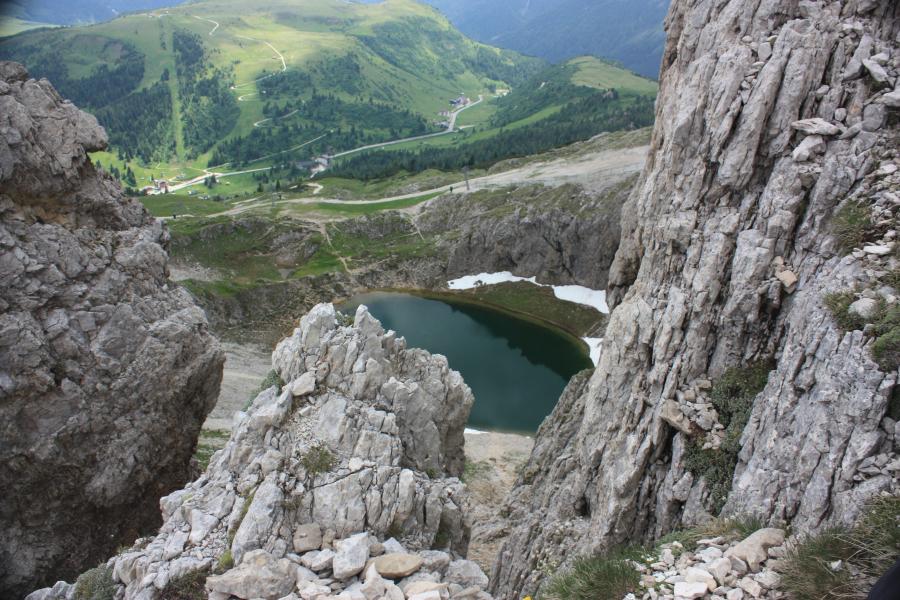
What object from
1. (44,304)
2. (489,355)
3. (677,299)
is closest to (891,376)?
(677,299)

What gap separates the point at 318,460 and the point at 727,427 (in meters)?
15.8

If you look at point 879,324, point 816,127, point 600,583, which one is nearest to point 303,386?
point 600,583

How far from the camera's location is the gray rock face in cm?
3155

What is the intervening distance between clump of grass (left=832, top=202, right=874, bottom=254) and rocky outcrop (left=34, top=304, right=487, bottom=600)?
16.5m

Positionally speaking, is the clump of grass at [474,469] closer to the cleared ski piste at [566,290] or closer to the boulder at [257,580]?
the cleared ski piste at [566,290]

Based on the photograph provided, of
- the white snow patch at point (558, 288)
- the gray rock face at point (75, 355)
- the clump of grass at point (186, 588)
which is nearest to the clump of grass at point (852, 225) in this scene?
the clump of grass at point (186, 588)

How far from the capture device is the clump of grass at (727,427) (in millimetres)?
18594

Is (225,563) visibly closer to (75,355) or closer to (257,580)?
(257,580)

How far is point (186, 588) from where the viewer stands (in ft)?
56.9

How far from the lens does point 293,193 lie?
166500mm

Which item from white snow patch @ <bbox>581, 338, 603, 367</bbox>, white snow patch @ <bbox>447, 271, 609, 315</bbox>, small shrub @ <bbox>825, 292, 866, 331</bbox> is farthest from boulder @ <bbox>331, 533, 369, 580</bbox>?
white snow patch @ <bbox>447, 271, 609, 315</bbox>

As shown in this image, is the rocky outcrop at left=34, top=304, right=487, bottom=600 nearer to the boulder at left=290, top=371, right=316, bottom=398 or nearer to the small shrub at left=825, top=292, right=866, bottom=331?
the boulder at left=290, top=371, right=316, bottom=398

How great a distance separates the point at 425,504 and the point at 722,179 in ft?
61.3

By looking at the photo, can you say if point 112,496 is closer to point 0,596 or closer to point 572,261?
point 0,596
